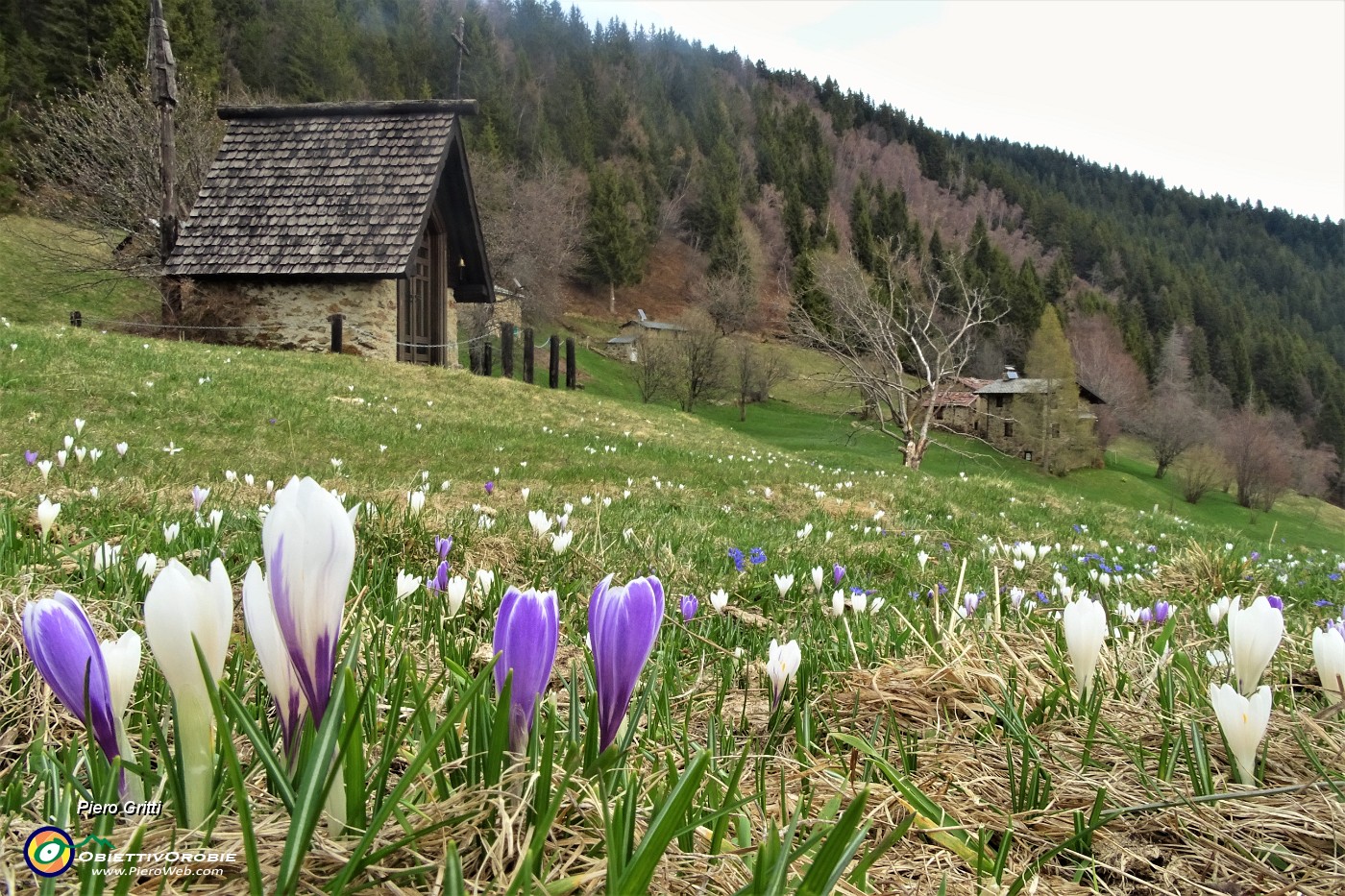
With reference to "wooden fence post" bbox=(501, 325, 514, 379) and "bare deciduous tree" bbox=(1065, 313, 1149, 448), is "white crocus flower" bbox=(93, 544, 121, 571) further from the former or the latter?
"bare deciduous tree" bbox=(1065, 313, 1149, 448)

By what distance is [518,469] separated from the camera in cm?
930

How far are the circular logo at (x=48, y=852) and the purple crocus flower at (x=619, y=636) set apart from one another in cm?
50

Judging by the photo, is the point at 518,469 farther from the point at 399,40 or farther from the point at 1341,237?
the point at 1341,237

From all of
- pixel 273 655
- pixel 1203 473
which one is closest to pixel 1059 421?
pixel 1203 473

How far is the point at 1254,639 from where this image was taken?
1554 mm

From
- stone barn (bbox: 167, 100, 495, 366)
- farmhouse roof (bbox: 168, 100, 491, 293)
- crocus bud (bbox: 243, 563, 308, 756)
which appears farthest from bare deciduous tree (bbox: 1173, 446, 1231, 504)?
crocus bud (bbox: 243, 563, 308, 756)

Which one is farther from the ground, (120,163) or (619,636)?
(120,163)

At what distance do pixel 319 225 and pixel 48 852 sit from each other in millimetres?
20686

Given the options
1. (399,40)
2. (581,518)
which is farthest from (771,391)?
(581,518)

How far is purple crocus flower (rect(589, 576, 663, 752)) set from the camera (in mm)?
908

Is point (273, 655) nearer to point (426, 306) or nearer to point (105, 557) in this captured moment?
point (105, 557)

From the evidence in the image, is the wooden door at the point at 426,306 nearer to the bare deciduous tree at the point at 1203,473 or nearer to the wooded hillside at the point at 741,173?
the wooded hillside at the point at 741,173

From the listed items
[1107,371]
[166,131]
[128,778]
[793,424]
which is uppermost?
[166,131]

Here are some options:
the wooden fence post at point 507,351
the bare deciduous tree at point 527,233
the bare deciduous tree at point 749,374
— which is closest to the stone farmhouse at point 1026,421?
the bare deciduous tree at point 749,374
